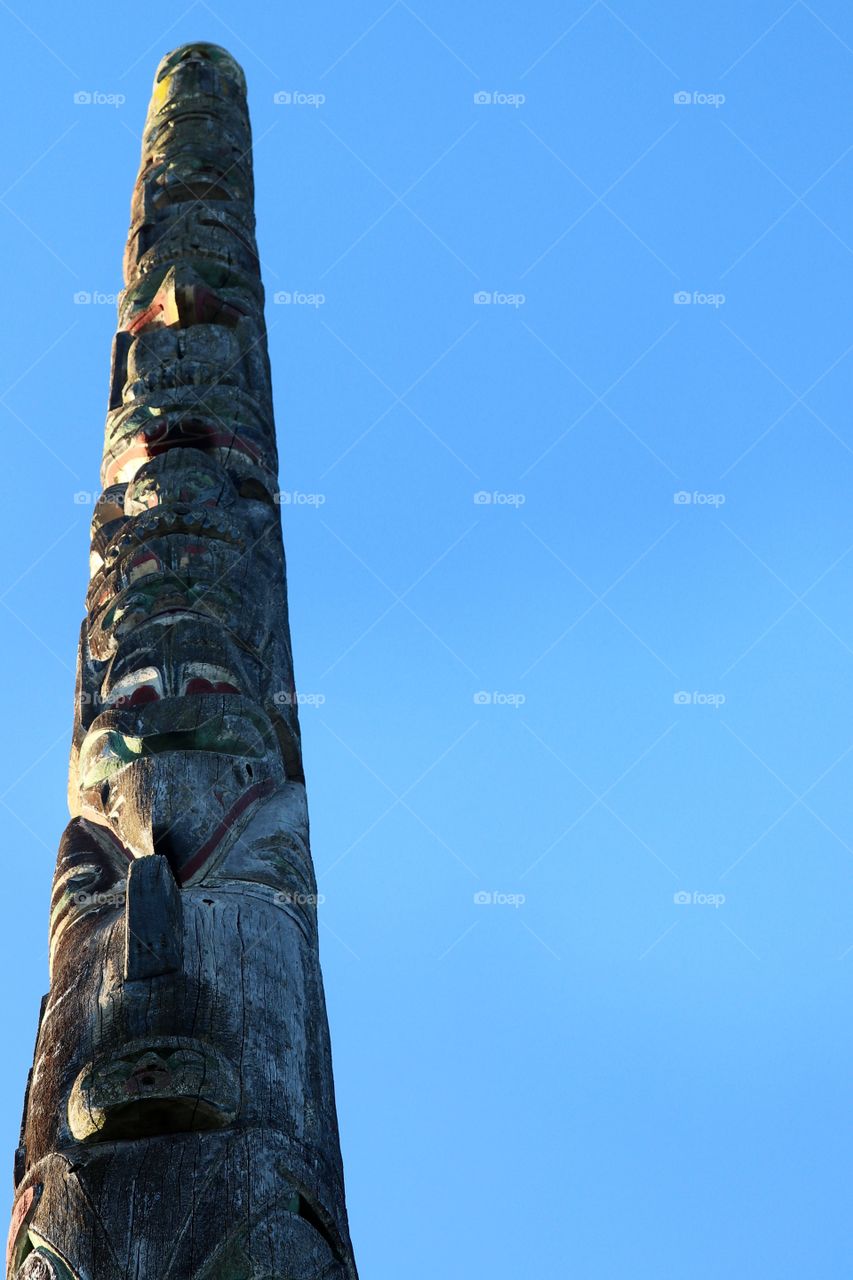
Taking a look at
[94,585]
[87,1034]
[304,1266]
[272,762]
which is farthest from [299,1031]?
[94,585]

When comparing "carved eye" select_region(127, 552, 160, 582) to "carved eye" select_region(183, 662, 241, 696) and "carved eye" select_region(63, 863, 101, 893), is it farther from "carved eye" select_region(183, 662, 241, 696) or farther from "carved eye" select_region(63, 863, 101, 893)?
"carved eye" select_region(63, 863, 101, 893)

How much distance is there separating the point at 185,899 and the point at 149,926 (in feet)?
1.57

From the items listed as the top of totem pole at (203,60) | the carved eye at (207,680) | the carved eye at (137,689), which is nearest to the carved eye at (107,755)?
the carved eye at (137,689)

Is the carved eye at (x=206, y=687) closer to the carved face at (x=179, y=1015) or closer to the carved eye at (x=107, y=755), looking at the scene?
the carved eye at (x=107, y=755)

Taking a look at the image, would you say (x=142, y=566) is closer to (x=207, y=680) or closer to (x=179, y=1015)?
(x=207, y=680)

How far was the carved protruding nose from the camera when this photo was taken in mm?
5141

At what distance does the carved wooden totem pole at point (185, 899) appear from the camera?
454 cm

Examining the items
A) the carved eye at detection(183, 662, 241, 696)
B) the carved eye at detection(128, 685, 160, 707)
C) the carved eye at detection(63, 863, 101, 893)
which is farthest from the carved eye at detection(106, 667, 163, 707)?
the carved eye at detection(63, 863, 101, 893)

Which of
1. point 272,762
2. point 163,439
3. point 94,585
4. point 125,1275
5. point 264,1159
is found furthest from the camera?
point 163,439

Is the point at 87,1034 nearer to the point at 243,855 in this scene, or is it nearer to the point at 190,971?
the point at 190,971

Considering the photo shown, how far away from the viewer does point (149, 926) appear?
5.15 m

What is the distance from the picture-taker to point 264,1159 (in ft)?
15.3

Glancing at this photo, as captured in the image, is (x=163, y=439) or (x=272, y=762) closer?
(x=272, y=762)

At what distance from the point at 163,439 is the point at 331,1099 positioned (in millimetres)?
4805
